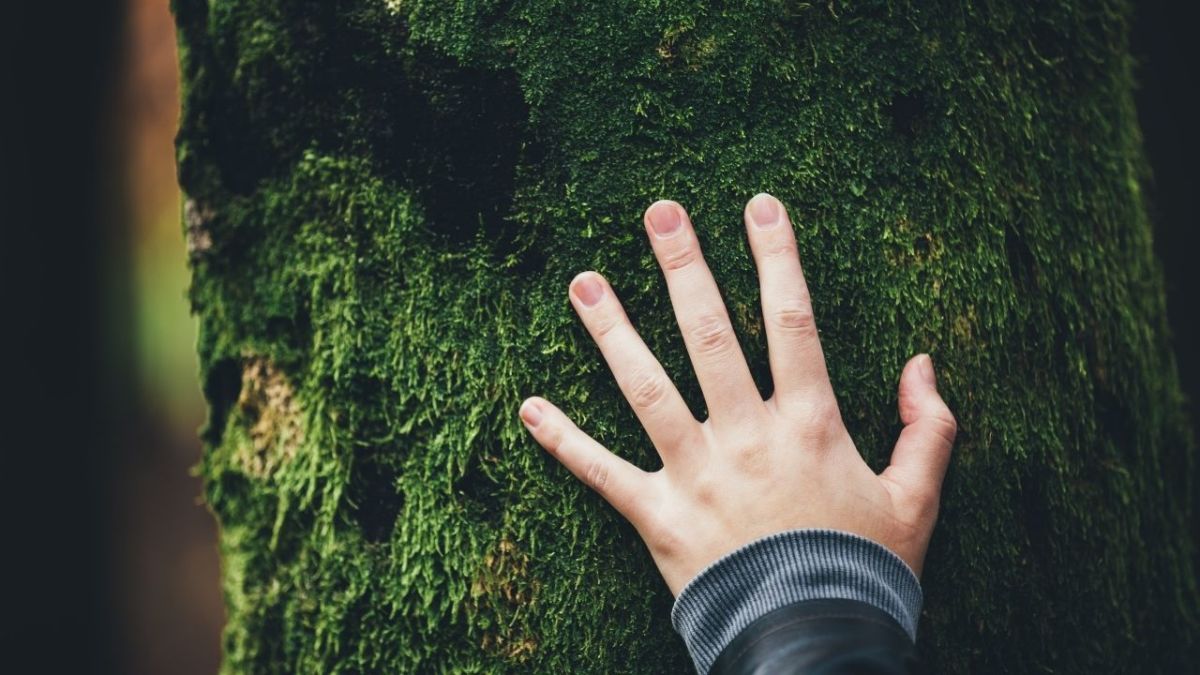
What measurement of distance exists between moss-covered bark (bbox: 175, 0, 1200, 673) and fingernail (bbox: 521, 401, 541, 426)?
0.10ft

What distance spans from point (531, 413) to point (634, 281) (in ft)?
0.86

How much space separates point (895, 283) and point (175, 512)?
143 inches

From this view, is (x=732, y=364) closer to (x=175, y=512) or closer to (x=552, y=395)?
(x=552, y=395)

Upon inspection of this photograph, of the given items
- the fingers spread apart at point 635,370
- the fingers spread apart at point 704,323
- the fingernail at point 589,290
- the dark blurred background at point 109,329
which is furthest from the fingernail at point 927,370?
the dark blurred background at point 109,329

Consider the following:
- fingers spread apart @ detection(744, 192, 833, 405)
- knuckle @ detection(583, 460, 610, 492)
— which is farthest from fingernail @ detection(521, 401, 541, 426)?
fingers spread apart @ detection(744, 192, 833, 405)

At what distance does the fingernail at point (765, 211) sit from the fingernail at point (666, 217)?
118mm

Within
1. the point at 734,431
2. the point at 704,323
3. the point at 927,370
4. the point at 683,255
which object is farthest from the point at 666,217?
the point at 927,370

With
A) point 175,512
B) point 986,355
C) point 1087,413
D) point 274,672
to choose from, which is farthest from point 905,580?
point 175,512

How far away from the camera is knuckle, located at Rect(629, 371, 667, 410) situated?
897 mm

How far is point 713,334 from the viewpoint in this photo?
897 mm

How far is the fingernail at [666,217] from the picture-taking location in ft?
2.98

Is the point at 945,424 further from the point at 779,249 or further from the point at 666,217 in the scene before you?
the point at 666,217

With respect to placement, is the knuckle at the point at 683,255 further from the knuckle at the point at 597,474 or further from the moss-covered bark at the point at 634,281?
the knuckle at the point at 597,474

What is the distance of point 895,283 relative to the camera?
951mm
